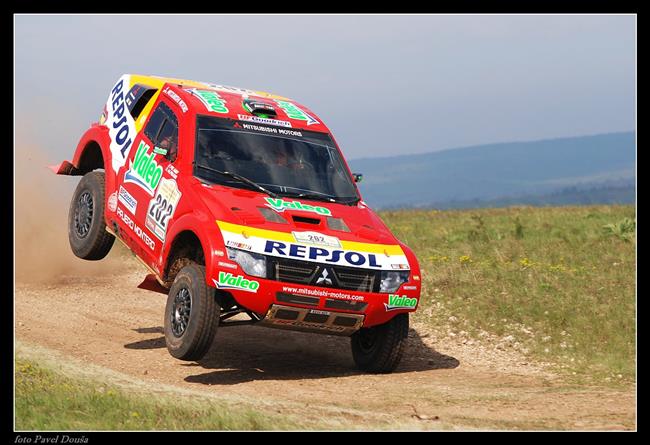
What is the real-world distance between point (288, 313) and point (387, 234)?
1.46m

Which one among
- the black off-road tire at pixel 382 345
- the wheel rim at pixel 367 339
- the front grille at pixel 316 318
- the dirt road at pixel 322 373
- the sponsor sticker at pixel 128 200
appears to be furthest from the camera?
the sponsor sticker at pixel 128 200

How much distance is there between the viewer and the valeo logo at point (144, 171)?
11398mm

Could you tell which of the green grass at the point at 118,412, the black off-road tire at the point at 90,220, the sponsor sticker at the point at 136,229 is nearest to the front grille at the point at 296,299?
the green grass at the point at 118,412

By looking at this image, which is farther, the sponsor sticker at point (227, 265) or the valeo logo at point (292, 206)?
the valeo logo at point (292, 206)

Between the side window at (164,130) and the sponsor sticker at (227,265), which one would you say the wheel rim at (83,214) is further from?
the sponsor sticker at (227,265)

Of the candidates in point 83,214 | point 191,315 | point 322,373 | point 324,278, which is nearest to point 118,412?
point 191,315

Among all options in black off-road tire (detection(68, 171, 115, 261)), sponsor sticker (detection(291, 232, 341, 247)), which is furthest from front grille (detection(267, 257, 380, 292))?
black off-road tire (detection(68, 171, 115, 261))

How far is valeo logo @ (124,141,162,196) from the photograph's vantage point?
11.4m

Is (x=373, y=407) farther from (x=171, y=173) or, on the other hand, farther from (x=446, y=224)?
(x=446, y=224)

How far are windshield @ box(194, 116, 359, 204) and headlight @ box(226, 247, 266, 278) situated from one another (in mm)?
1202

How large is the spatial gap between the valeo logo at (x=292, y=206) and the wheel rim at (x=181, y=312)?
1203 mm

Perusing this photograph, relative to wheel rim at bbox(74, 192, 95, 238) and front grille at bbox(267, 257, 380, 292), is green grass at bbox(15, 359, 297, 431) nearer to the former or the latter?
front grille at bbox(267, 257, 380, 292)

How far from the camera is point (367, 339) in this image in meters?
11.4

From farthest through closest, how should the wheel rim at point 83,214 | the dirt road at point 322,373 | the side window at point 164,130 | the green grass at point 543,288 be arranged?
the wheel rim at point 83,214
the green grass at point 543,288
the side window at point 164,130
the dirt road at point 322,373
